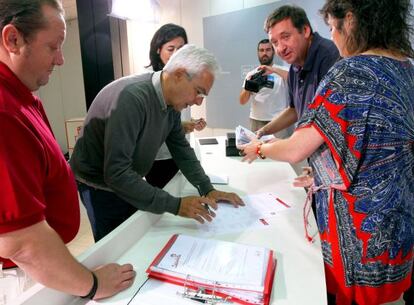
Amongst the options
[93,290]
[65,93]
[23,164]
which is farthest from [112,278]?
[65,93]

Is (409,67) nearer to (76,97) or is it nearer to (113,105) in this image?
(113,105)

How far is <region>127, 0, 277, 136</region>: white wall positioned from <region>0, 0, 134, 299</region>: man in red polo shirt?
119 inches

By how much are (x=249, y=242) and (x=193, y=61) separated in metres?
0.67

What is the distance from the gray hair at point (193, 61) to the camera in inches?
43.9

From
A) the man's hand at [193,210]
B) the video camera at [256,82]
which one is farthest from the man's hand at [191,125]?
the man's hand at [193,210]

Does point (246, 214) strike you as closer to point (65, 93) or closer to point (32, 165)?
point (32, 165)

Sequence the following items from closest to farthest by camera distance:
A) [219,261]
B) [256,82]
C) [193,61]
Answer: [219,261] → [193,61] → [256,82]

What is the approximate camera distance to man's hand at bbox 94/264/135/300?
717 millimetres

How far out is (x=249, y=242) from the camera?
3.22ft

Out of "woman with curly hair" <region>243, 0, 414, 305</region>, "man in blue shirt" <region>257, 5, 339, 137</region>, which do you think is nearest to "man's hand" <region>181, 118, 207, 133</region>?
"man in blue shirt" <region>257, 5, 339, 137</region>

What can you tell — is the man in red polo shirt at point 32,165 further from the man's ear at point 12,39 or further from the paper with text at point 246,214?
the paper with text at point 246,214

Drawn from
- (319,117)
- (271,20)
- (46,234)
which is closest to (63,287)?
(46,234)

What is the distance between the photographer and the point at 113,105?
104cm

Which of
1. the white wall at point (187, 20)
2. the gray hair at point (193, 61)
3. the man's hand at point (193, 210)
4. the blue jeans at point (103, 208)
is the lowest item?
the blue jeans at point (103, 208)
